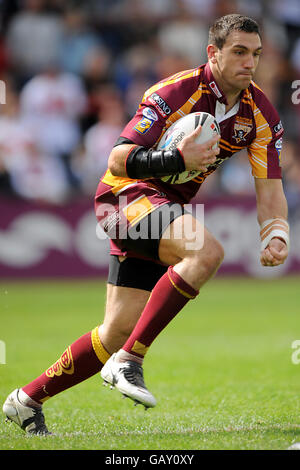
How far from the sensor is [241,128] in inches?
193

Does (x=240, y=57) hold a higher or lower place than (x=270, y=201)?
higher

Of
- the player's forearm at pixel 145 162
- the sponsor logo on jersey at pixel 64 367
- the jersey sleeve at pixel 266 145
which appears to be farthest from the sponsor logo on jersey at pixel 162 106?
the sponsor logo on jersey at pixel 64 367

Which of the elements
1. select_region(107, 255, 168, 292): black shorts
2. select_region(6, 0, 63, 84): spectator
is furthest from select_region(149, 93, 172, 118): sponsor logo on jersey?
select_region(6, 0, 63, 84): spectator

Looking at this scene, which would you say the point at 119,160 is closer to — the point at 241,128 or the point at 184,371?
the point at 241,128

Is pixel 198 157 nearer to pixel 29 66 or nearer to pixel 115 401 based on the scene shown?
pixel 115 401

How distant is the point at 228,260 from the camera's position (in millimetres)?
13117

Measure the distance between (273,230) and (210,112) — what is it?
817 mm

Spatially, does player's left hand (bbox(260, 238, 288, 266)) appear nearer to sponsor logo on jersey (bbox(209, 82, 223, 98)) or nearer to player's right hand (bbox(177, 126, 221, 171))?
player's right hand (bbox(177, 126, 221, 171))

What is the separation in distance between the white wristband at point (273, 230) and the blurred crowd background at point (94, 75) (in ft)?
25.2

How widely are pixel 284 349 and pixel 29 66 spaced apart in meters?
8.14

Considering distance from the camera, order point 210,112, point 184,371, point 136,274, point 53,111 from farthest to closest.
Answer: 1. point 53,111
2. point 184,371
3. point 136,274
4. point 210,112

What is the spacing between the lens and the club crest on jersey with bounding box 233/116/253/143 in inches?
192

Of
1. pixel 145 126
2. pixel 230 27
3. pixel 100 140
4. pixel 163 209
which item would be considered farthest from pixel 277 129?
pixel 100 140

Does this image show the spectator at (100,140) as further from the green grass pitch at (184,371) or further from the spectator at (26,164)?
the green grass pitch at (184,371)
